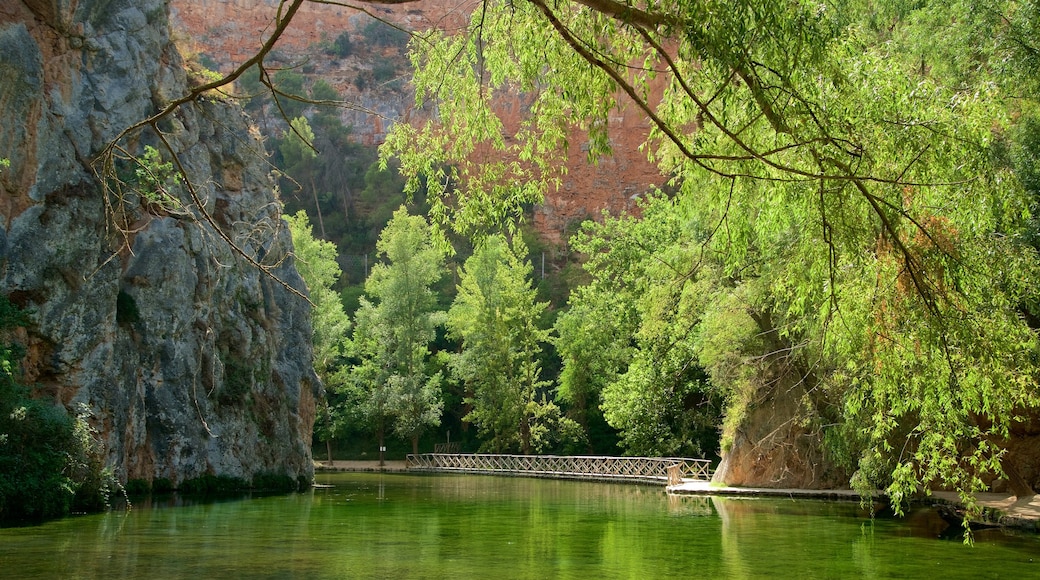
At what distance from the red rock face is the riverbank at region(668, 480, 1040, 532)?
34.2m

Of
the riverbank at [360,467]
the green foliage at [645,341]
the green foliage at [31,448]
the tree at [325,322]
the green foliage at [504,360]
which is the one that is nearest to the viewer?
the green foliage at [31,448]

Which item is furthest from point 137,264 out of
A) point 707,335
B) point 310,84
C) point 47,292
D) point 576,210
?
point 310,84

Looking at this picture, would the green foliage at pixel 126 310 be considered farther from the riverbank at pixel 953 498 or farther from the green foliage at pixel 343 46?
the green foliage at pixel 343 46

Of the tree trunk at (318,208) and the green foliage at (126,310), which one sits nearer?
the green foliage at (126,310)

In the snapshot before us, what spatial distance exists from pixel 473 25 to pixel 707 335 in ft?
52.9

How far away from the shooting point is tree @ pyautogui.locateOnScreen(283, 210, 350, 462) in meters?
40.8

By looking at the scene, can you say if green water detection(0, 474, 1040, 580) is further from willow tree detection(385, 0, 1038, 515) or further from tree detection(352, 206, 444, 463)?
tree detection(352, 206, 444, 463)

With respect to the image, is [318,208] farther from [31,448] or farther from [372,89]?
[31,448]

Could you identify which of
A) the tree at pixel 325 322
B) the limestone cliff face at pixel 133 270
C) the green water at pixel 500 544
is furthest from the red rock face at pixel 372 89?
the green water at pixel 500 544

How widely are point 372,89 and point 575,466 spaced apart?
38683mm

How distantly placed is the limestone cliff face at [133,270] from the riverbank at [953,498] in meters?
10.8

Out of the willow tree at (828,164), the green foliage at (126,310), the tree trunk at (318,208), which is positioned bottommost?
the willow tree at (828,164)

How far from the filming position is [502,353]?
132 ft

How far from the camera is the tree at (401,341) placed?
4053 centimetres
